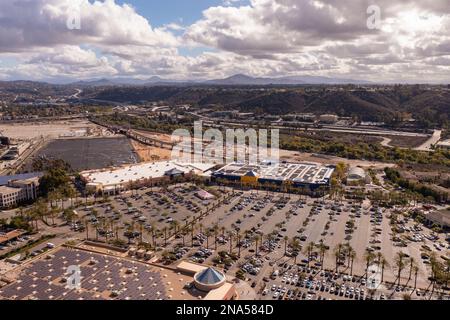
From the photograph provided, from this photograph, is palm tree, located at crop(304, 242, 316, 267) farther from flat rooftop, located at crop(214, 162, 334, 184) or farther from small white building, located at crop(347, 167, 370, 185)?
small white building, located at crop(347, 167, 370, 185)

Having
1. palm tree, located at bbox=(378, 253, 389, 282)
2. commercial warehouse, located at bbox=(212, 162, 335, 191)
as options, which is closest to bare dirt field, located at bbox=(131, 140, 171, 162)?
commercial warehouse, located at bbox=(212, 162, 335, 191)

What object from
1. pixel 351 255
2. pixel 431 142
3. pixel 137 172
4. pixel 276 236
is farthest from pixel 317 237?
pixel 431 142

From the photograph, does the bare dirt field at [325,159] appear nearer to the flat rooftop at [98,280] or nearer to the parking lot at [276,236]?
the parking lot at [276,236]

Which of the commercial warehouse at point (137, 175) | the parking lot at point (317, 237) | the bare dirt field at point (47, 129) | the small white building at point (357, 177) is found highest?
the bare dirt field at point (47, 129)

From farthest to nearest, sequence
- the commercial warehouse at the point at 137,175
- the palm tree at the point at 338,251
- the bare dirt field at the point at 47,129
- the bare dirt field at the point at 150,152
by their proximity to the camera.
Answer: the bare dirt field at the point at 47,129 → the bare dirt field at the point at 150,152 → the commercial warehouse at the point at 137,175 → the palm tree at the point at 338,251

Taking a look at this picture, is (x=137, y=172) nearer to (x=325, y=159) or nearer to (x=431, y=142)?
(x=325, y=159)

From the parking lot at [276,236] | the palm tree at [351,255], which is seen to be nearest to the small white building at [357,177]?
the parking lot at [276,236]
